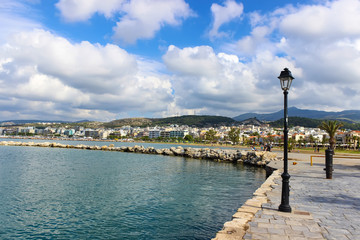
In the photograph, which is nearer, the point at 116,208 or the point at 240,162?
the point at 116,208

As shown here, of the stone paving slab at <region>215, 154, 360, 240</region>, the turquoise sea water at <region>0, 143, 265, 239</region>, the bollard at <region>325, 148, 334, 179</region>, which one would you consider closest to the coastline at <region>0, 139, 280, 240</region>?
the stone paving slab at <region>215, 154, 360, 240</region>

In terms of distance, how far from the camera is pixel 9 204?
12.1m

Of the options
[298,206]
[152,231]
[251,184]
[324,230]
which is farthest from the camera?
[251,184]

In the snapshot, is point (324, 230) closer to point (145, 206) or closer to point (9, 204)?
point (145, 206)

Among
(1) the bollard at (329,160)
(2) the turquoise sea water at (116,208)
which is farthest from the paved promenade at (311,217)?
(1) the bollard at (329,160)

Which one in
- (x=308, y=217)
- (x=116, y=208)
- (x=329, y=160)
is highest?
(x=329, y=160)

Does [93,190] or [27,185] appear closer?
[93,190]

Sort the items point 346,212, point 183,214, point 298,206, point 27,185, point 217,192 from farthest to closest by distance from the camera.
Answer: point 27,185
point 217,192
point 183,214
point 298,206
point 346,212

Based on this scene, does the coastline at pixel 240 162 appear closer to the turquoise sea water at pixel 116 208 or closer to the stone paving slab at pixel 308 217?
the stone paving slab at pixel 308 217

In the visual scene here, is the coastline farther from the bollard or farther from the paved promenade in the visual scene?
the bollard

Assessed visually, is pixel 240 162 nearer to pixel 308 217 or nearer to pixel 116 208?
pixel 116 208

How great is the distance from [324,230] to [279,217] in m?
1.17

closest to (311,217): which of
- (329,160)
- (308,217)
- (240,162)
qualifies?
(308,217)

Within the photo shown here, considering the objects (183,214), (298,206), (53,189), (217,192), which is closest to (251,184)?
(217,192)
